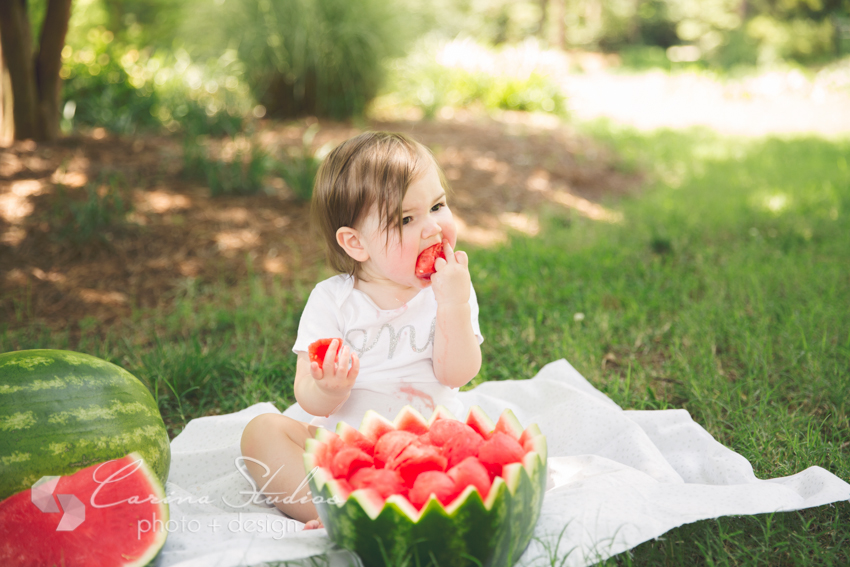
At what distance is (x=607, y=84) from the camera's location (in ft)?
51.7

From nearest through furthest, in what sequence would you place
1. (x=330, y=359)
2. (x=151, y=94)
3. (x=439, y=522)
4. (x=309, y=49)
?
(x=439, y=522), (x=330, y=359), (x=151, y=94), (x=309, y=49)

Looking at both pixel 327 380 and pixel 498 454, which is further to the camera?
pixel 327 380

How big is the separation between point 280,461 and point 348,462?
479mm

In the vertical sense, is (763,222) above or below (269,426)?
below

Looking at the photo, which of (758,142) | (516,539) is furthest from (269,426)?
(758,142)

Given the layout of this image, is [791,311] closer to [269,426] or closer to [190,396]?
[269,426]

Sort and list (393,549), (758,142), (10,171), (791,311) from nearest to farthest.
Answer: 1. (393,549)
2. (791,311)
3. (10,171)
4. (758,142)

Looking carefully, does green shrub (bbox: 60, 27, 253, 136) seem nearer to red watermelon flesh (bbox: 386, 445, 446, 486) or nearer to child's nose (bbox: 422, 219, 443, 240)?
child's nose (bbox: 422, 219, 443, 240)

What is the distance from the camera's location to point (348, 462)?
5.23 feet

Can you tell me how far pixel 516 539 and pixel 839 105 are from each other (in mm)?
12944

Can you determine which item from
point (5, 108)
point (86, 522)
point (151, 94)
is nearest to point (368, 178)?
point (86, 522)

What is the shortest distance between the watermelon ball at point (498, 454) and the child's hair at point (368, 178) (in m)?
0.76

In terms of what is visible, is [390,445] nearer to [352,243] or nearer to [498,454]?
[498,454]

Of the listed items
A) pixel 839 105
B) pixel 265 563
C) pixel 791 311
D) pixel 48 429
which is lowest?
pixel 839 105
